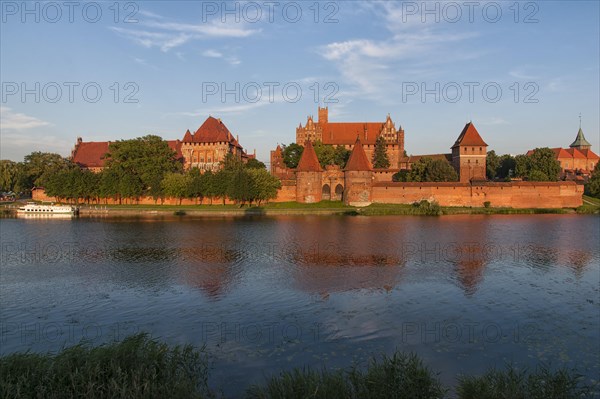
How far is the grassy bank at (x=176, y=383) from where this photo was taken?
6387 mm

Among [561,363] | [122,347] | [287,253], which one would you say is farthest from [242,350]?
[287,253]

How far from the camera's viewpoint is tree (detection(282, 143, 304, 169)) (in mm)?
62553

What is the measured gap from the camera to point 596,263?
1864 cm

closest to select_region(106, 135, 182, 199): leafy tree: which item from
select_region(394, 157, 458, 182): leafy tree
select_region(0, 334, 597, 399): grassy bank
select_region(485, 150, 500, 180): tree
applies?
select_region(394, 157, 458, 182): leafy tree

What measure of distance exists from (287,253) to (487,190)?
32305mm

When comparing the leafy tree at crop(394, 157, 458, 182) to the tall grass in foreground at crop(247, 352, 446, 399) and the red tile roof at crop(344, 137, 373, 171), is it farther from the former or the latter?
the tall grass in foreground at crop(247, 352, 446, 399)

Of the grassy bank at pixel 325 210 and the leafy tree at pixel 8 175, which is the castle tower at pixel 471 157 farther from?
the leafy tree at pixel 8 175

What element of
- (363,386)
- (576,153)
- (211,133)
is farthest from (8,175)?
(576,153)

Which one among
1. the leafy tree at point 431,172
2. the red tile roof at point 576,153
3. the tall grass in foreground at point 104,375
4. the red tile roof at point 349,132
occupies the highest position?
the red tile roof at point 349,132

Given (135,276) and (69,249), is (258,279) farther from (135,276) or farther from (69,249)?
(69,249)

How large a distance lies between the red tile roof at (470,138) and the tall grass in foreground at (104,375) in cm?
5254

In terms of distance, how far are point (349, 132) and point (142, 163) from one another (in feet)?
97.3

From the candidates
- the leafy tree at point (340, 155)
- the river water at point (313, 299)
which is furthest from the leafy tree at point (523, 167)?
the river water at point (313, 299)

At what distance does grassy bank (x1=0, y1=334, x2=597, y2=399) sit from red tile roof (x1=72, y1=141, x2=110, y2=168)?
65.1m
